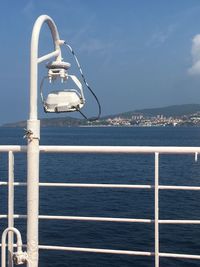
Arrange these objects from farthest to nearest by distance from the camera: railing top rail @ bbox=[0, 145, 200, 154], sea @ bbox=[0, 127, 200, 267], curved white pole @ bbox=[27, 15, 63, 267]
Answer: sea @ bbox=[0, 127, 200, 267] < railing top rail @ bbox=[0, 145, 200, 154] < curved white pole @ bbox=[27, 15, 63, 267]

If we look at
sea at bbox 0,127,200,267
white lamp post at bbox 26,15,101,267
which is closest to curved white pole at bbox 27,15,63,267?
white lamp post at bbox 26,15,101,267

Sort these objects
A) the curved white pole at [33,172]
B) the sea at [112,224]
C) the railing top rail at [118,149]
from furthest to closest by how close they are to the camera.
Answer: the sea at [112,224], the railing top rail at [118,149], the curved white pole at [33,172]

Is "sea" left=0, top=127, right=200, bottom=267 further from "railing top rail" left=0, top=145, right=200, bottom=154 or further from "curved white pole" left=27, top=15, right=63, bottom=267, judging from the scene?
"curved white pole" left=27, top=15, right=63, bottom=267

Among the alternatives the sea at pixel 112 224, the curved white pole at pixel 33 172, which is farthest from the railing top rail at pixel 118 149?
the sea at pixel 112 224

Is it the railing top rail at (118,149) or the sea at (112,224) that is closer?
the railing top rail at (118,149)

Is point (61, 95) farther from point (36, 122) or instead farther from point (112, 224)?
point (112, 224)

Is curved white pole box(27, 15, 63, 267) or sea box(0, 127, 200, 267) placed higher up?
curved white pole box(27, 15, 63, 267)

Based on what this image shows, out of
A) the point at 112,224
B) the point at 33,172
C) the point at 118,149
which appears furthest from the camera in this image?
the point at 112,224

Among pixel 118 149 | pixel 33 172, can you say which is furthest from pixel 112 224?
pixel 33 172

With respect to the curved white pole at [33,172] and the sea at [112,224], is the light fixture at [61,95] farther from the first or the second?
the sea at [112,224]

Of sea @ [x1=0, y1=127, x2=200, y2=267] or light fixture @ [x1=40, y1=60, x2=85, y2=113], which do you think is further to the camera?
sea @ [x1=0, y1=127, x2=200, y2=267]

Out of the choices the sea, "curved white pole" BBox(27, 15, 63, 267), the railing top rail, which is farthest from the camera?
the sea

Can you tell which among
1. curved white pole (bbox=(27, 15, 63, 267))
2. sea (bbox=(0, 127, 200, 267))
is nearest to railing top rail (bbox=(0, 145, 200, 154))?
curved white pole (bbox=(27, 15, 63, 267))

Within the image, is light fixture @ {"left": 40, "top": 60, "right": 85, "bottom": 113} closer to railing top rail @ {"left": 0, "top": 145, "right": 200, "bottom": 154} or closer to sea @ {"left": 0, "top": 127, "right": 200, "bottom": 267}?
railing top rail @ {"left": 0, "top": 145, "right": 200, "bottom": 154}
